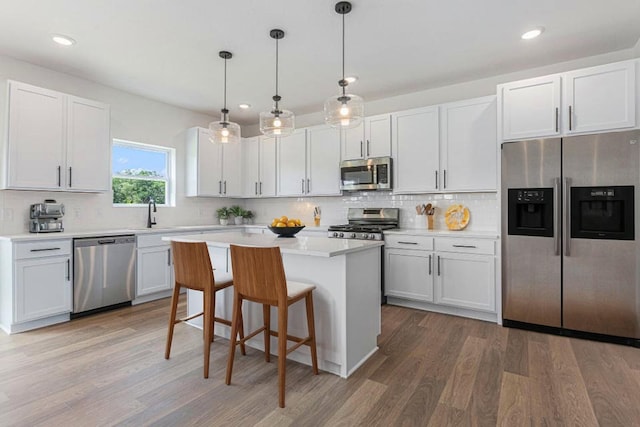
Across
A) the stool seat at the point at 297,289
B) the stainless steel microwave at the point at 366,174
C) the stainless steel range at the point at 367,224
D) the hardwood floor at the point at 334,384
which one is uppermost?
the stainless steel microwave at the point at 366,174

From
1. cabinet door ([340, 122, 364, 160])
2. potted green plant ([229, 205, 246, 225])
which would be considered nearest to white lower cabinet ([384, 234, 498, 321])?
A: cabinet door ([340, 122, 364, 160])

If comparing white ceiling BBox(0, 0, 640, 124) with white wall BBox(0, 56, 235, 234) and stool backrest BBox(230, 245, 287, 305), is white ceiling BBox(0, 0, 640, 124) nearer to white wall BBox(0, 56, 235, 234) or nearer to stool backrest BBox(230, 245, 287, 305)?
white wall BBox(0, 56, 235, 234)

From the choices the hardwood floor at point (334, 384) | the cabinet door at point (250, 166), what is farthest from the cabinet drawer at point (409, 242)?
the cabinet door at point (250, 166)

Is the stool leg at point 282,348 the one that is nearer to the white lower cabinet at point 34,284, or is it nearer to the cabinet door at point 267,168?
the white lower cabinet at point 34,284

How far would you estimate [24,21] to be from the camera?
279 cm

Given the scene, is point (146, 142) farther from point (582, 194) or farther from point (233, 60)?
point (582, 194)

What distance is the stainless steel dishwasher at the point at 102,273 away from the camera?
3.54 meters

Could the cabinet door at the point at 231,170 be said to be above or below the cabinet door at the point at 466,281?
above

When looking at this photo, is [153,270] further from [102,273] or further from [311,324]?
[311,324]

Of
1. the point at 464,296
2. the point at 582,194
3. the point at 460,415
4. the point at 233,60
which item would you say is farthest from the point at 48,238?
the point at 582,194

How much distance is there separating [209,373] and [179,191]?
136 inches

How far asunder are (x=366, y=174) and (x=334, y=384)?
2809mm

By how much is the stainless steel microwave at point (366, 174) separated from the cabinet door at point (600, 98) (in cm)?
189

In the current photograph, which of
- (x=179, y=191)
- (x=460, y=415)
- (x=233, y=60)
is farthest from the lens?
(x=179, y=191)
